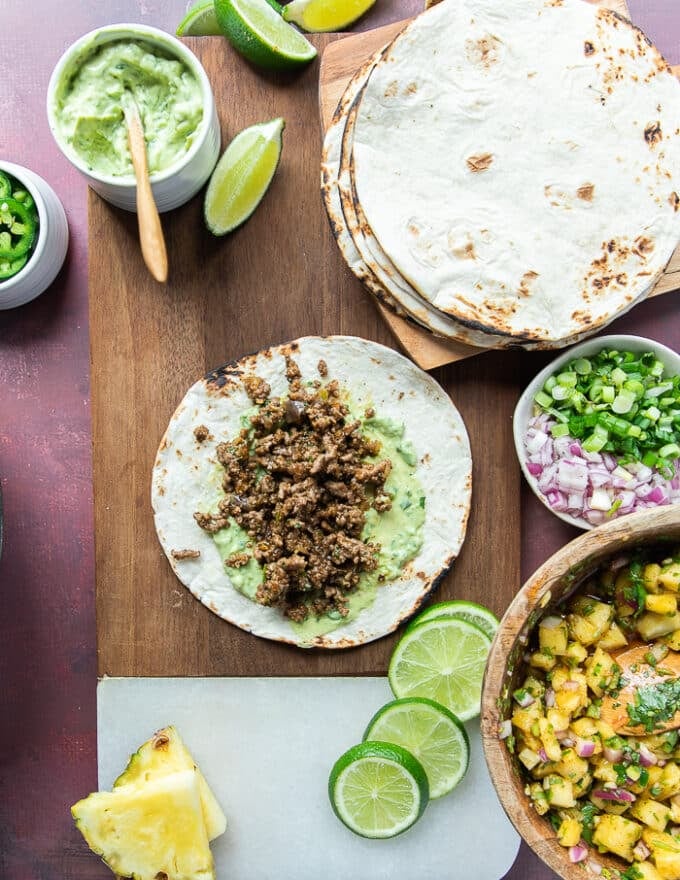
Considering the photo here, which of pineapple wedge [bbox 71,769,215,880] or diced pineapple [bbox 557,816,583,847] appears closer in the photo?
diced pineapple [bbox 557,816,583,847]

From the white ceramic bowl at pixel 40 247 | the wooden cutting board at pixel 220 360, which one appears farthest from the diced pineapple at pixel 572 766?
the white ceramic bowl at pixel 40 247

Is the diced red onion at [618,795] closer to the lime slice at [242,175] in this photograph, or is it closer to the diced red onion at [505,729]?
the diced red onion at [505,729]

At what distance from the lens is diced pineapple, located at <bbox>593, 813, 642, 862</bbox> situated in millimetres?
2408

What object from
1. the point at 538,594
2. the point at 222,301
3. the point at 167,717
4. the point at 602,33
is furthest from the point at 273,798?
the point at 602,33

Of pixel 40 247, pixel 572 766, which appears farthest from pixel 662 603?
pixel 40 247

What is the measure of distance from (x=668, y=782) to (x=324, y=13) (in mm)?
2729

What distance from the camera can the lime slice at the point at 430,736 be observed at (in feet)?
9.21

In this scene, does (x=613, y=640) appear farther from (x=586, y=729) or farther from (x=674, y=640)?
(x=586, y=729)

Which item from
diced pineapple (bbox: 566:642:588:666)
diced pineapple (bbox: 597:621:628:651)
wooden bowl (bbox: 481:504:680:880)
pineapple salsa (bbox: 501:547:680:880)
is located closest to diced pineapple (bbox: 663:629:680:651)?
pineapple salsa (bbox: 501:547:680:880)

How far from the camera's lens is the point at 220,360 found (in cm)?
296

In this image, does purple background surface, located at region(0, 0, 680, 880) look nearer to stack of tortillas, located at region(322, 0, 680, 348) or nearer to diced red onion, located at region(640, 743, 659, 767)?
diced red onion, located at region(640, 743, 659, 767)

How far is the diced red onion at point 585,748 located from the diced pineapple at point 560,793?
0.09 metres

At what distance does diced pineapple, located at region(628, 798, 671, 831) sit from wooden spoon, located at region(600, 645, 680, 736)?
0.22 meters

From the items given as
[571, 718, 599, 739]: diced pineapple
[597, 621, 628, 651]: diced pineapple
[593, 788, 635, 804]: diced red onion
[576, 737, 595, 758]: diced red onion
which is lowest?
[593, 788, 635, 804]: diced red onion
